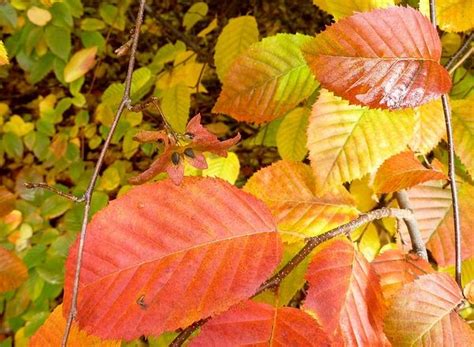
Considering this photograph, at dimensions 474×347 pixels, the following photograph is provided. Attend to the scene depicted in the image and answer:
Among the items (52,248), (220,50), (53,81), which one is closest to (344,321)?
(220,50)

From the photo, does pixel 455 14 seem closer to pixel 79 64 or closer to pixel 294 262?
pixel 294 262

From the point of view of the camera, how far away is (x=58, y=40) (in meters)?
1.45

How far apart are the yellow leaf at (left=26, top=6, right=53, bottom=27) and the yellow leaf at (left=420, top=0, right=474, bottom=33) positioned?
1.05 meters

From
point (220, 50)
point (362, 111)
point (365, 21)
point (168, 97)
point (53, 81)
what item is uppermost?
point (365, 21)

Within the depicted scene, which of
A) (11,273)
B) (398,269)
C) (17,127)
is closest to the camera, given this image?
(398,269)

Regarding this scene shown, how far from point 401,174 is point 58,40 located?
1139 mm

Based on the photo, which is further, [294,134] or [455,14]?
[294,134]

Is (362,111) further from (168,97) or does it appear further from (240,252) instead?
(168,97)

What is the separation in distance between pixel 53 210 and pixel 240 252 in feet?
3.58

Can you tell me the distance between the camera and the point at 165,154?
18.1 inches

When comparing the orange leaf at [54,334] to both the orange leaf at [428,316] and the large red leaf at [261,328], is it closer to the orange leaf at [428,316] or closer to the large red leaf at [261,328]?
the large red leaf at [261,328]

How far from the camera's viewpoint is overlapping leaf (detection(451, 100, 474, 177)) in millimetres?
689

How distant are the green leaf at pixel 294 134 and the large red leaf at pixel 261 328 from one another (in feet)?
1.84

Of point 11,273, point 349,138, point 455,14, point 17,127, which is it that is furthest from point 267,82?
point 17,127
